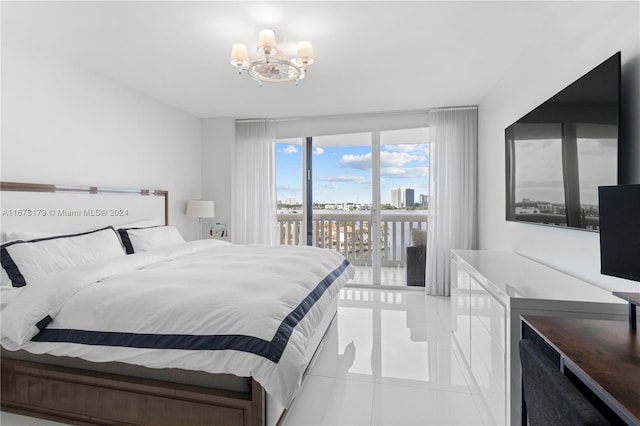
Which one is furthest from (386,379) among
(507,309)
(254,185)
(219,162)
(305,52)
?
(219,162)

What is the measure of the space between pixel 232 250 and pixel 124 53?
1.98 m

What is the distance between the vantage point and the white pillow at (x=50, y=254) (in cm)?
214

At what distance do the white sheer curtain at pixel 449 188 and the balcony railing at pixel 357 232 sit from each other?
39cm

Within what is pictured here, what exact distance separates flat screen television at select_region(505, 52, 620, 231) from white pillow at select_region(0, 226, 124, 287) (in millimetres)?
3316

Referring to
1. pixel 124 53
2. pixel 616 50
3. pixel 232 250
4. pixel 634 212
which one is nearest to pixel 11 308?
pixel 232 250

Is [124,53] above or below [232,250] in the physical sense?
above

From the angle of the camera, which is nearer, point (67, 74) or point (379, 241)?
point (67, 74)

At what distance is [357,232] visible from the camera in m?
5.01

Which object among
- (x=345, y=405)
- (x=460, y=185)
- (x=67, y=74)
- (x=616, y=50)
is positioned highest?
(x=67, y=74)

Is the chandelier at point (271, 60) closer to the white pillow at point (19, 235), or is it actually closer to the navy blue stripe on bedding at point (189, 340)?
the navy blue stripe on bedding at point (189, 340)

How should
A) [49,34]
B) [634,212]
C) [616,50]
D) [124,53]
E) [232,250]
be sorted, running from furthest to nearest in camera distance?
[232,250] < [124,53] < [49,34] < [616,50] < [634,212]

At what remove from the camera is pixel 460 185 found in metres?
4.32

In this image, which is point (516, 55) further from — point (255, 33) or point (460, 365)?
point (460, 365)

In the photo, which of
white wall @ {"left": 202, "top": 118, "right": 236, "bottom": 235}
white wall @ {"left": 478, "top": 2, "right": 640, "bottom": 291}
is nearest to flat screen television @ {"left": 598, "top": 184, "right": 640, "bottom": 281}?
white wall @ {"left": 478, "top": 2, "right": 640, "bottom": 291}
